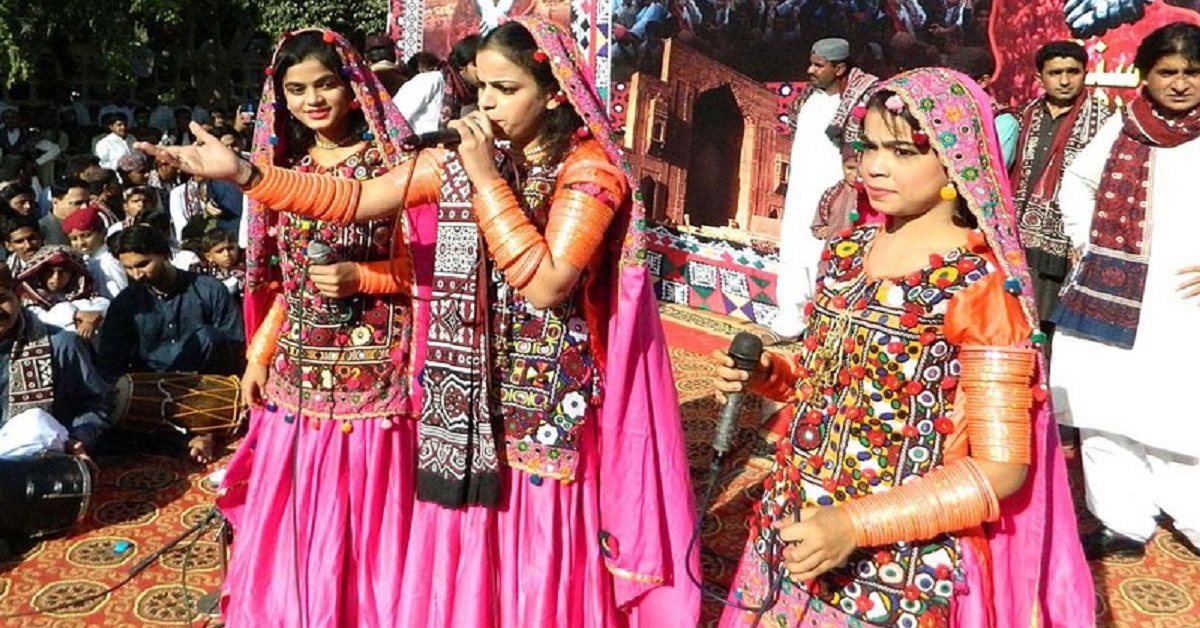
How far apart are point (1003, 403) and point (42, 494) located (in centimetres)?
350

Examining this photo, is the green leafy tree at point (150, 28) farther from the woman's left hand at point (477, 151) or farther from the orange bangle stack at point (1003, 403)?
the orange bangle stack at point (1003, 403)

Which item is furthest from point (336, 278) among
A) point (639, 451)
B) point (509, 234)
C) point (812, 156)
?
point (812, 156)

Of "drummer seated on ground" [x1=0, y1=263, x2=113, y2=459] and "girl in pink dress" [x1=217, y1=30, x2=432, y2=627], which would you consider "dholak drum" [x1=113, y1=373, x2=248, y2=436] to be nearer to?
"drummer seated on ground" [x1=0, y1=263, x2=113, y2=459]

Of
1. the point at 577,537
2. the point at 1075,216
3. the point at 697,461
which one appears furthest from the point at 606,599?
the point at 1075,216

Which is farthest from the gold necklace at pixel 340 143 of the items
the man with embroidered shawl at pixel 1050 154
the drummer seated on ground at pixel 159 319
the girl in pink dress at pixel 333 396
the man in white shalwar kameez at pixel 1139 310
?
the man with embroidered shawl at pixel 1050 154

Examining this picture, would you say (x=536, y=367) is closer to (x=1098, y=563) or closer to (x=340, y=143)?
(x=340, y=143)

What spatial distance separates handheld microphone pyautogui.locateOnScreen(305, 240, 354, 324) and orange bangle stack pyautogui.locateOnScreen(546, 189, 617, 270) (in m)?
0.69

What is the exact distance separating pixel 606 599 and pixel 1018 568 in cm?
108

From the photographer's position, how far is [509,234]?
1.94 metres

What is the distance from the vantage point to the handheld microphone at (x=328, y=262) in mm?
Answer: 2383

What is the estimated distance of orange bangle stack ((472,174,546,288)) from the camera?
194cm

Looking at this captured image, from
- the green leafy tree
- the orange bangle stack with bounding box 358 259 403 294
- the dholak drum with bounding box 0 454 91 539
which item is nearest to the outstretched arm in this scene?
the orange bangle stack with bounding box 358 259 403 294

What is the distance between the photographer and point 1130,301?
3408 millimetres

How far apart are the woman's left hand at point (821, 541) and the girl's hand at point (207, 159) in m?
1.46
